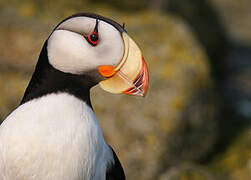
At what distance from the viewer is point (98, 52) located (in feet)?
7.66

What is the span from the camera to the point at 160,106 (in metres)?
5.62

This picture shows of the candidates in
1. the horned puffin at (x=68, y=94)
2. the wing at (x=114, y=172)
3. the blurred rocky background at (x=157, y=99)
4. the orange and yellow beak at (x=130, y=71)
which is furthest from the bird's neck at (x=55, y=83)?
the blurred rocky background at (x=157, y=99)

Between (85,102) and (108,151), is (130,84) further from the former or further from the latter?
(108,151)

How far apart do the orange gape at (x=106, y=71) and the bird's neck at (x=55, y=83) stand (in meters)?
0.09

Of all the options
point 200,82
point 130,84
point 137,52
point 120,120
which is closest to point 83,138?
point 130,84

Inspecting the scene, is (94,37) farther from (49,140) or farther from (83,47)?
(49,140)

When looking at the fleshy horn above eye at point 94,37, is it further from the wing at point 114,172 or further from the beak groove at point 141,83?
the wing at point 114,172

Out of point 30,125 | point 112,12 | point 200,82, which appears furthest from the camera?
point 112,12

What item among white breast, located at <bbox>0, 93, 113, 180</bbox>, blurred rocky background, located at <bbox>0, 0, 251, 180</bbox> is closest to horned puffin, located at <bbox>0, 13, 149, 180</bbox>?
white breast, located at <bbox>0, 93, 113, 180</bbox>

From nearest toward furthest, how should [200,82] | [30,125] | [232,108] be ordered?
[30,125] → [200,82] → [232,108]

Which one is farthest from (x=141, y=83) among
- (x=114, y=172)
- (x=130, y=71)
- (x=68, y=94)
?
(x=114, y=172)

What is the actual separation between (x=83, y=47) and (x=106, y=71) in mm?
161

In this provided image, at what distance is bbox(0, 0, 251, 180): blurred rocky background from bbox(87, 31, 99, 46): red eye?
8.18ft

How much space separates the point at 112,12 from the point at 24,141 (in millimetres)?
4607
